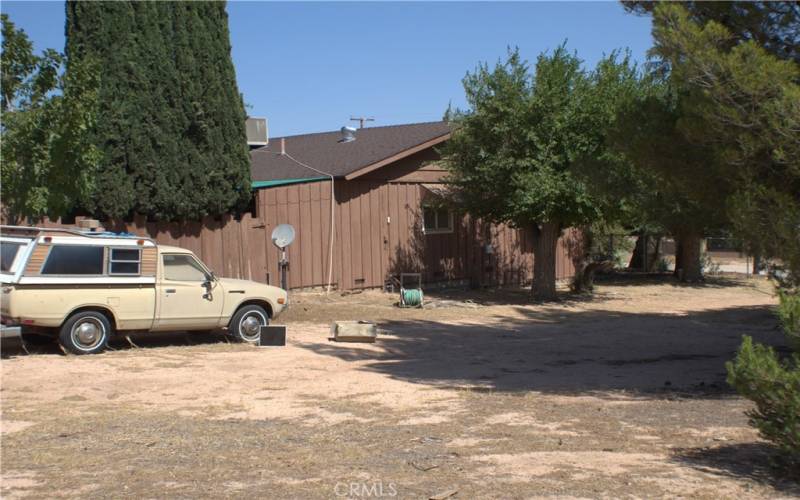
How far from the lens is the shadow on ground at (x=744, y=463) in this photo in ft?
20.4

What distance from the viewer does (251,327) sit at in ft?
47.1

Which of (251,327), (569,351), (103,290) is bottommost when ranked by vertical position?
(569,351)

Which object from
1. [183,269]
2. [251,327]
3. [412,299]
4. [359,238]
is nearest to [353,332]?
[251,327]

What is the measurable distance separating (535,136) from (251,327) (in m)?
9.29

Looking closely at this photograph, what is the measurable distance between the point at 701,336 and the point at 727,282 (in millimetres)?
13683

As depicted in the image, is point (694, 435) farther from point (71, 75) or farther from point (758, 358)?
point (71, 75)

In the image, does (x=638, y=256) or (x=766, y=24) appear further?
(x=638, y=256)

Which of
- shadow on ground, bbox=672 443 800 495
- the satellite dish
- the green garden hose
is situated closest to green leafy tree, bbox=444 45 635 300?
the green garden hose

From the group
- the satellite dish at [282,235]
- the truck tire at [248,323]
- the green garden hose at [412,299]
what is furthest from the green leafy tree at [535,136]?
the truck tire at [248,323]

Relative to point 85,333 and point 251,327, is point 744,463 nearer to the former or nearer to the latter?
point 251,327

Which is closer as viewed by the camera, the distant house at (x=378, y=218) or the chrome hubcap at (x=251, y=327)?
the chrome hubcap at (x=251, y=327)

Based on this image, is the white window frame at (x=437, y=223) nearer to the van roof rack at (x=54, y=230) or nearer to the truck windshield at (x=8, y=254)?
the van roof rack at (x=54, y=230)

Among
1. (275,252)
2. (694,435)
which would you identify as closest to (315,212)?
(275,252)

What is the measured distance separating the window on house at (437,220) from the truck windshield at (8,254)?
1321 centimetres
